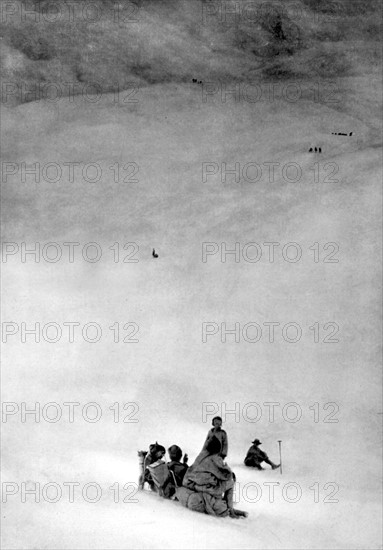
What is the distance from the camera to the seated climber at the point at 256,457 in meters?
20.1

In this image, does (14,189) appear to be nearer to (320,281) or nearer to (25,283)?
(25,283)

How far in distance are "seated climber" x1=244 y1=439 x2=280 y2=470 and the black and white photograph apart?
1.6 inches

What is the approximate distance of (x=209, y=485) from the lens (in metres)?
17.8

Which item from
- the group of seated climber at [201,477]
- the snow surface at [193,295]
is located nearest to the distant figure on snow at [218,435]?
the group of seated climber at [201,477]

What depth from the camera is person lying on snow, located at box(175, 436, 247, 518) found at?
1766 cm

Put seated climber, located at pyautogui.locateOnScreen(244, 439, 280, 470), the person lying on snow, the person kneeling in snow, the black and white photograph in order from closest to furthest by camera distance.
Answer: the person lying on snow
the person kneeling in snow
seated climber, located at pyautogui.locateOnScreen(244, 439, 280, 470)
the black and white photograph

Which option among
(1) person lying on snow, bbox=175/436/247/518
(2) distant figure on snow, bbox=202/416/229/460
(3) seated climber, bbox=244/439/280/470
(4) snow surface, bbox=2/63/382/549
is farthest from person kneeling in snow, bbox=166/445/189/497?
(3) seated climber, bbox=244/439/280/470

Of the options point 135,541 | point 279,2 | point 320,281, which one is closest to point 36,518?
point 135,541

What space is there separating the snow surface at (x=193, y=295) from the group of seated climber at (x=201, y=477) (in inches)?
26.1

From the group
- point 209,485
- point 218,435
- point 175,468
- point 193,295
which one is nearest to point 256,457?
point 175,468

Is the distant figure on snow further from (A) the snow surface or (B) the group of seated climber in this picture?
(A) the snow surface

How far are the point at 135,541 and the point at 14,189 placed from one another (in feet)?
27.4

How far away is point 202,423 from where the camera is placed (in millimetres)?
21281

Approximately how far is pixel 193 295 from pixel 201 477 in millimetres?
5866
